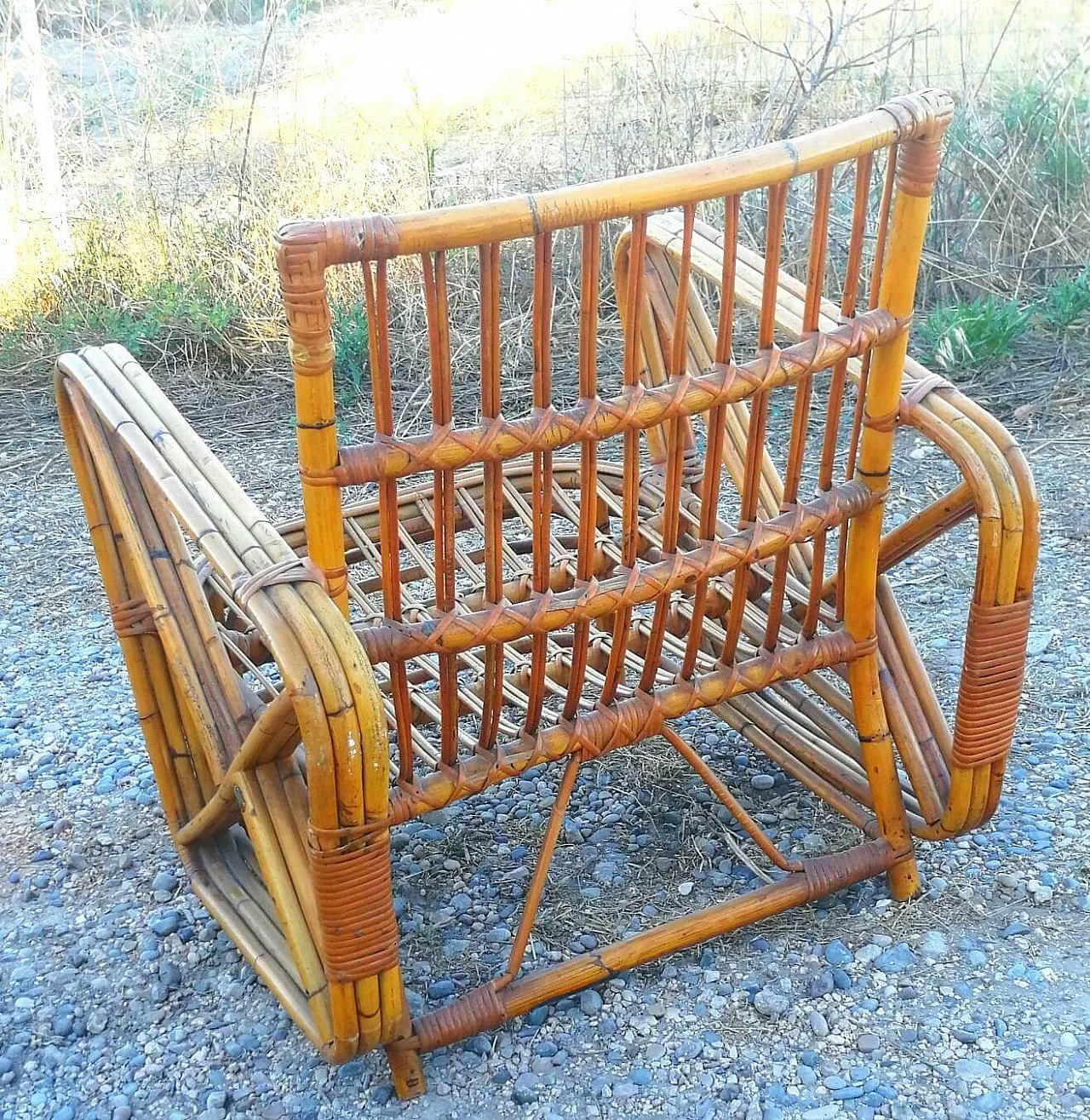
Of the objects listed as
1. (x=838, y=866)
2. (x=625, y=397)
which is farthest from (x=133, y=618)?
(x=838, y=866)

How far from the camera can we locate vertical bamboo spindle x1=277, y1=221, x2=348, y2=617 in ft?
3.52

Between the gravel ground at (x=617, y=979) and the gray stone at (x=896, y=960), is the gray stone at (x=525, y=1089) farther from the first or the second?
the gray stone at (x=896, y=960)

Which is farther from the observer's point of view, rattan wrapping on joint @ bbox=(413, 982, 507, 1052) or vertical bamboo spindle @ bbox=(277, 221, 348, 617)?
rattan wrapping on joint @ bbox=(413, 982, 507, 1052)


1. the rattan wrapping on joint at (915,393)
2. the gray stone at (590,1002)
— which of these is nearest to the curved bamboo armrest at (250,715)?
the gray stone at (590,1002)

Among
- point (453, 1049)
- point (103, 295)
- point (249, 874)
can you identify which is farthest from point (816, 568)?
point (103, 295)

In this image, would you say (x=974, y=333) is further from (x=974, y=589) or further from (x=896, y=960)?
(x=896, y=960)

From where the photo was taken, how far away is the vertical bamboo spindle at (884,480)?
133 cm

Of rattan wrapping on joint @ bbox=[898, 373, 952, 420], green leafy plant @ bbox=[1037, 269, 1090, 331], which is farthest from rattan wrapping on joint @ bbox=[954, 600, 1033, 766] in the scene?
green leafy plant @ bbox=[1037, 269, 1090, 331]

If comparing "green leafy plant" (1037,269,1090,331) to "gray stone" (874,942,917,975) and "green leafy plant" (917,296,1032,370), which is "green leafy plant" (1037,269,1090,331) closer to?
"green leafy plant" (917,296,1032,370)

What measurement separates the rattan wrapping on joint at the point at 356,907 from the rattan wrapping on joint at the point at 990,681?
0.71 meters

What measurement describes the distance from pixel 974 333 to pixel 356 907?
2514mm

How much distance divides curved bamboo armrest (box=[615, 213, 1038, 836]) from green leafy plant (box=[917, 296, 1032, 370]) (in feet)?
5.37

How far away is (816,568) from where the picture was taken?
1533mm

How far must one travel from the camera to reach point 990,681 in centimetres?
150
